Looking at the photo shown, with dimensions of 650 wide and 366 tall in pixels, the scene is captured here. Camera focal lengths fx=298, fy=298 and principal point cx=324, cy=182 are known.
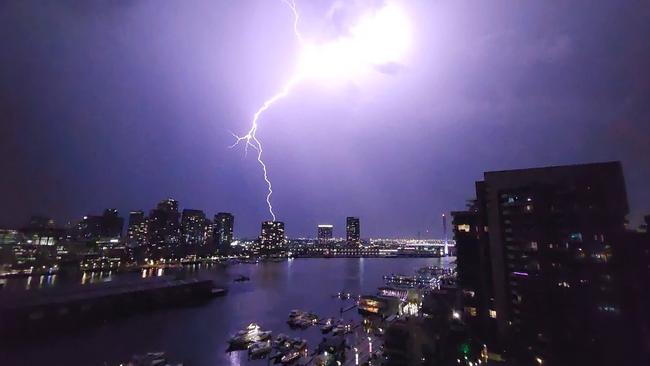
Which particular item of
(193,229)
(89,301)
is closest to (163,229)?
(193,229)

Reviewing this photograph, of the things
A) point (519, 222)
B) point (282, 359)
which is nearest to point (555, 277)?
point (519, 222)

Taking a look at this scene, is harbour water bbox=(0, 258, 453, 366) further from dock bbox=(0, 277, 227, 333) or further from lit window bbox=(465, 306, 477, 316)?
lit window bbox=(465, 306, 477, 316)

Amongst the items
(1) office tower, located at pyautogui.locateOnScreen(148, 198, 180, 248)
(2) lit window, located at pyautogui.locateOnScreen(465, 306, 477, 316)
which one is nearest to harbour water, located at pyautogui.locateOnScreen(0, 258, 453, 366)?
(2) lit window, located at pyautogui.locateOnScreen(465, 306, 477, 316)

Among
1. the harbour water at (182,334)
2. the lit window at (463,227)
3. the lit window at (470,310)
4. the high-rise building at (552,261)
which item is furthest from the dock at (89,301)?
the high-rise building at (552,261)

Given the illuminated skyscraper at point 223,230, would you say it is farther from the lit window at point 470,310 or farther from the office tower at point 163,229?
the lit window at point 470,310

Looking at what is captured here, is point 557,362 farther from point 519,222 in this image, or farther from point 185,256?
point 185,256

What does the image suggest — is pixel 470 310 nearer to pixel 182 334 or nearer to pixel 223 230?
pixel 182 334
